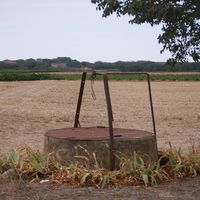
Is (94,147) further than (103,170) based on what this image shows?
Yes

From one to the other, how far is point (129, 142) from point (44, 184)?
1.33 m

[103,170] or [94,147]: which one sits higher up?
[94,147]

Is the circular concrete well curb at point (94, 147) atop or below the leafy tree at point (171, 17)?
below

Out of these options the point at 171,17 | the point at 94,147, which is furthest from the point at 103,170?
the point at 171,17

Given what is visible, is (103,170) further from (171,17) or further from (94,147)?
(171,17)

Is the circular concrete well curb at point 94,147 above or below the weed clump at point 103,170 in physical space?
above

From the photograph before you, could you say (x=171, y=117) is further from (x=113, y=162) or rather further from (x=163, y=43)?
(x=113, y=162)

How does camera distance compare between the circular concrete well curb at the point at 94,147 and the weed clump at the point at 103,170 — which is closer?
the weed clump at the point at 103,170

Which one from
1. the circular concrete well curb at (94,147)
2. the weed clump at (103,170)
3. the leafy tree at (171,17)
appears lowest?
the weed clump at (103,170)

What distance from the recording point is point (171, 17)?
7914 mm

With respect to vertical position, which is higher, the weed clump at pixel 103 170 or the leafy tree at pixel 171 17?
the leafy tree at pixel 171 17

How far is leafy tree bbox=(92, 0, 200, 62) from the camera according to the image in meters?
7.82

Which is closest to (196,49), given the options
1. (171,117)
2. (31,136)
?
(31,136)

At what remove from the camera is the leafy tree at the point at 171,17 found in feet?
25.7
